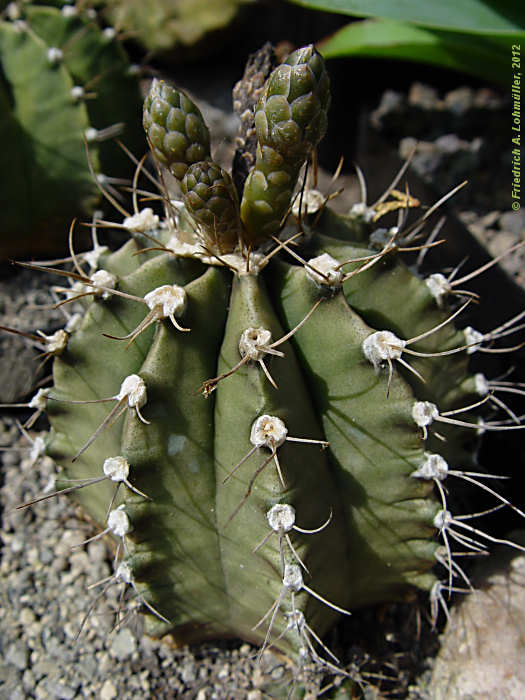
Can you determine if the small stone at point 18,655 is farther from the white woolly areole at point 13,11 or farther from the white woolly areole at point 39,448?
the white woolly areole at point 13,11

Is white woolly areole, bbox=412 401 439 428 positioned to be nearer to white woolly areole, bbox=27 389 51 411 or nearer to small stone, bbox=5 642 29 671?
white woolly areole, bbox=27 389 51 411

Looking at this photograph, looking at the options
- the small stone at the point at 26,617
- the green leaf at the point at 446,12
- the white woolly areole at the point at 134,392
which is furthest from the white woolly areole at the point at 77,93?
the small stone at the point at 26,617

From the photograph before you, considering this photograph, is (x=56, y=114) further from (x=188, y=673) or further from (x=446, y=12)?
(x=188, y=673)

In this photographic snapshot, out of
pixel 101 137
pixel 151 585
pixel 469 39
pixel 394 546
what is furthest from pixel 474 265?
pixel 151 585

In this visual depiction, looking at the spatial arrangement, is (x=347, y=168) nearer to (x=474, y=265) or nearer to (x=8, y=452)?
(x=474, y=265)

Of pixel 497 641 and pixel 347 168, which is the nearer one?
pixel 497 641

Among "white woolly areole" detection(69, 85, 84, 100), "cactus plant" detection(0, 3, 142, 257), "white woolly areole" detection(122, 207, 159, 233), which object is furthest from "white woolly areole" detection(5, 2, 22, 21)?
"white woolly areole" detection(122, 207, 159, 233)

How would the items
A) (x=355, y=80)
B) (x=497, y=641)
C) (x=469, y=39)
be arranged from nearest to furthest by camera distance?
1. (x=497, y=641)
2. (x=469, y=39)
3. (x=355, y=80)
